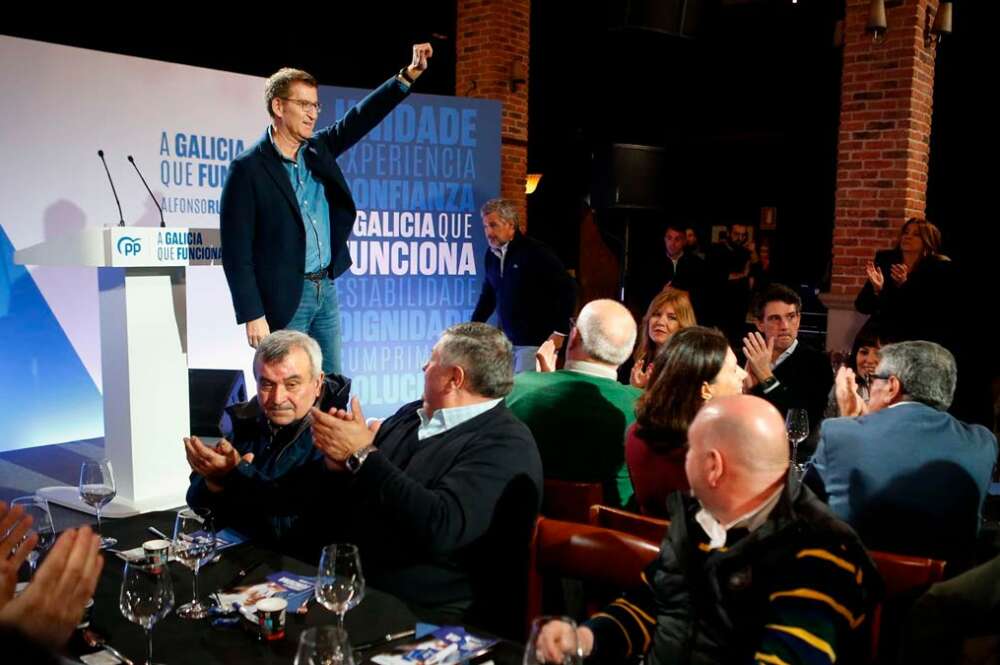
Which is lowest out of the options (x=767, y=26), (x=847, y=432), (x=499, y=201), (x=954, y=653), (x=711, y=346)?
(x=954, y=653)

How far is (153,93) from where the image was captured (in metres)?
6.02

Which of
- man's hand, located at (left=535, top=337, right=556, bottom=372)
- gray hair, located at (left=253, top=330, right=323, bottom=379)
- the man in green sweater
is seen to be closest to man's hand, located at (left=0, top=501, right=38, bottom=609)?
gray hair, located at (left=253, top=330, right=323, bottom=379)

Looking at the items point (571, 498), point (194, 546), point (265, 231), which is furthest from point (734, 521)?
point (265, 231)

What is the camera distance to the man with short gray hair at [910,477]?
2500 mm

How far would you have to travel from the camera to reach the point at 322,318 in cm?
428

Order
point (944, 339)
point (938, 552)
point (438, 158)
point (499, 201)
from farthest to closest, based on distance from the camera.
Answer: point (438, 158) < point (499, 201) < point (944, 339) < point (938, 552)

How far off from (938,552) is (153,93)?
17.9 feet

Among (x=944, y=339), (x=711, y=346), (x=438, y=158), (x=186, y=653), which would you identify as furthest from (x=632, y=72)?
(x=186, y=653)

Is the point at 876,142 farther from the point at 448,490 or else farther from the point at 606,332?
the point at 448,490

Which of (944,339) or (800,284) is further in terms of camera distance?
(800,284)

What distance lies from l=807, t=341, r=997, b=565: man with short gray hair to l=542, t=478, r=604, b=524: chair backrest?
2.32ft

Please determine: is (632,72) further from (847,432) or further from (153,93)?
(847,432)

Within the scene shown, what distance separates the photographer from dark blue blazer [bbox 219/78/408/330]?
3932mm

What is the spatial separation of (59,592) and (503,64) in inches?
289
